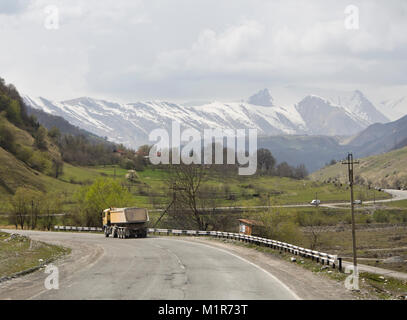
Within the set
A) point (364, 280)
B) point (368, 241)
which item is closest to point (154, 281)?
point (364, 280)

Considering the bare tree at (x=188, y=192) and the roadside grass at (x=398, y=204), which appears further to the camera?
the roadside grass at (x=398, y=204)

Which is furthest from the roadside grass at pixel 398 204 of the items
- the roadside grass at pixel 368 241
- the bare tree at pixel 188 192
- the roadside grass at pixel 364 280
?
the roadside grass at pixel 364 280

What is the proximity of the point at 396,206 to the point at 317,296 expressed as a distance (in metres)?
143

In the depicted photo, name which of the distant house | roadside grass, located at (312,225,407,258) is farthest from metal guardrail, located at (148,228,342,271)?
roadside grass, located at (312,225,407,258)

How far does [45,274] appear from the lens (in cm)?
2578

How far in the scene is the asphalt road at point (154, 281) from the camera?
61.5 feet

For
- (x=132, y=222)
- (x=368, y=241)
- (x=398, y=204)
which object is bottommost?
(x=368, y=241)

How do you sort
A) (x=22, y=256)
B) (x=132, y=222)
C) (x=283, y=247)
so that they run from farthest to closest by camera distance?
(x=132, y=222) → (x=283, y=247) → (x=22, y=256)

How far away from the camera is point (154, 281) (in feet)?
73.4

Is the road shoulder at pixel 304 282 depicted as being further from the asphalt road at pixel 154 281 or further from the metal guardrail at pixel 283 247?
the metal guardrail at pixel 283 247

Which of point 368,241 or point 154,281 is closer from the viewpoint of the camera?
point 154,281

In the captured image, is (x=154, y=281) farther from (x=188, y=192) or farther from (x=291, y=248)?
(x=188, y=192)

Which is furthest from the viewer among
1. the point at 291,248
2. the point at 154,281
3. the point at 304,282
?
the point at 291,248
